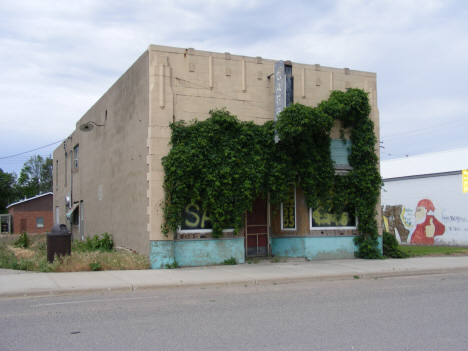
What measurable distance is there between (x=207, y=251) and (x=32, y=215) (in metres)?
38.5

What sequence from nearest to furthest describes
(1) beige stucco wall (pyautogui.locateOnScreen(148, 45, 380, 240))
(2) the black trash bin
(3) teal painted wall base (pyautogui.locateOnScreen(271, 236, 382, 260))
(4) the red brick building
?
1. (2) the black trash bin
2. (1) beige stucco wall (pyautogui.locateOnScreen(148, 45, 380, 240))
3. (3) teal painted wall base (pyautogui.locateOnScreen(271, 236, 382, 260))
4. (4) the red brick building

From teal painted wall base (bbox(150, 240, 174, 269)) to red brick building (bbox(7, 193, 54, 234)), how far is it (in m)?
36.9

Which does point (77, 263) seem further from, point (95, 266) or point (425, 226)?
point (425, 226)

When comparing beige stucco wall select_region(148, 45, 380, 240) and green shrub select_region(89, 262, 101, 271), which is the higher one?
beige stucco wall select_region(148, 45, 380, 240)

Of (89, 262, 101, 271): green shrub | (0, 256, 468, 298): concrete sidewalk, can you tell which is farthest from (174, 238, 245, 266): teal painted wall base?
(89, 262, 101, 271): green shrub

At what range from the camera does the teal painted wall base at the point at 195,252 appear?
44.2ft

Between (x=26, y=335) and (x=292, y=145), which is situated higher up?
(x=292, y=145)

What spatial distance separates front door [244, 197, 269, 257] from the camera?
1606cm

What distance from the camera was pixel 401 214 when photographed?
28.8 meters

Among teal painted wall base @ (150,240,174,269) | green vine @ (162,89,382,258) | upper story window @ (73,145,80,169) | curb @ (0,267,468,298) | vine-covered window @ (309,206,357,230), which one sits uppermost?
upper story window @ (73,145,80,169)

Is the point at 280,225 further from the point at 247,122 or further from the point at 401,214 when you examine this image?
the point at 401,214

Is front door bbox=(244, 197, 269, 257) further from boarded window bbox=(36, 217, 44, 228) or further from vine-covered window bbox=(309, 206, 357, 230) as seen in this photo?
boarded window bbox=(36, 217, 44, 228)

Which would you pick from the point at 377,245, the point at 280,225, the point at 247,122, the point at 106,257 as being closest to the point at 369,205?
the point at 377,245

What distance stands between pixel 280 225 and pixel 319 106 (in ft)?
14.2
